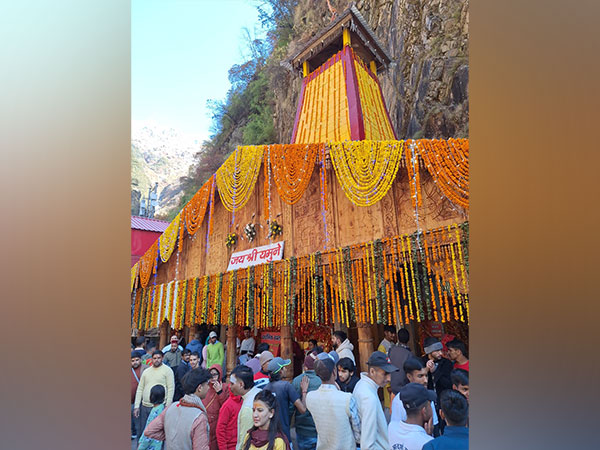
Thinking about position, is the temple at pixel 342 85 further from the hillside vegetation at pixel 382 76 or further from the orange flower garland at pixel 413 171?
the orange flower garland at pixel 413 171

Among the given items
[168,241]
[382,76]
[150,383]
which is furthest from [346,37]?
[150,383]

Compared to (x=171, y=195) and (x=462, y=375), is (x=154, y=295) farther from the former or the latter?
(x=171, y=195)

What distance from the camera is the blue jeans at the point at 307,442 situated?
395 centimetres

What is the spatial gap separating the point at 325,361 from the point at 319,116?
333 inches

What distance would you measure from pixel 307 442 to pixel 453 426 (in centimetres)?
203

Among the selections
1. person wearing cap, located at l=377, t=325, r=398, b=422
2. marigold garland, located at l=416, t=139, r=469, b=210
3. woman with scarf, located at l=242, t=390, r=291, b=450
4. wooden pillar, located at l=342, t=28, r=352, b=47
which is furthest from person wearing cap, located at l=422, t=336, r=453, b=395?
wooden pillar, located at l=342, t=28, r=352, b=47

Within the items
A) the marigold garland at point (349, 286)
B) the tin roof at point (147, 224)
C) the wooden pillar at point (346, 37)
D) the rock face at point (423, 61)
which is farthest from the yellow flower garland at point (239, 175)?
the tin roof at point (147, 224)

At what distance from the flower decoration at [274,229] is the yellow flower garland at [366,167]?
2.11 m

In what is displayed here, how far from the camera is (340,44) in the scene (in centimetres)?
1164

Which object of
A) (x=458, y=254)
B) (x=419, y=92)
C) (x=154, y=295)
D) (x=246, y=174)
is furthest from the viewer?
(x=419, y=92)

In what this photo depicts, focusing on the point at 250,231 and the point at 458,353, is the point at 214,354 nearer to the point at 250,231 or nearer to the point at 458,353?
the point at 250,231

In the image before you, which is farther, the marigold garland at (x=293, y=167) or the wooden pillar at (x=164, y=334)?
the wooden pillar at (x=164, y=334)

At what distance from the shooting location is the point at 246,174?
828 cm
